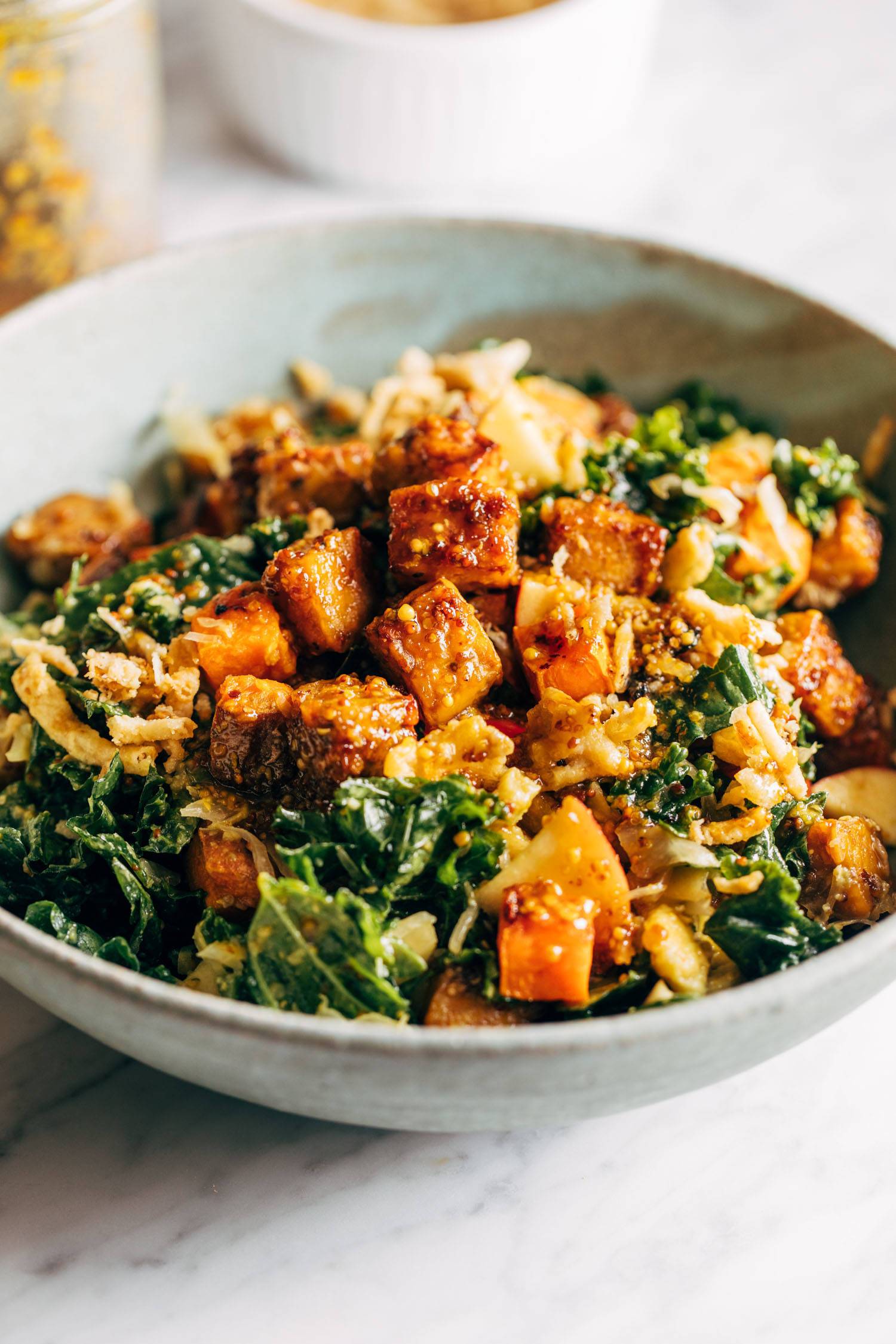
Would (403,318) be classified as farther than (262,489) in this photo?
Yes

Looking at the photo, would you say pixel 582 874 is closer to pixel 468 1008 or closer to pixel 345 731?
pixel 468 1008

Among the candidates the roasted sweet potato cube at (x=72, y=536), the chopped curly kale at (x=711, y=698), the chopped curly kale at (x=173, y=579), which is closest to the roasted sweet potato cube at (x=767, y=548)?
the chopped curly kale at (x=711, y=698)

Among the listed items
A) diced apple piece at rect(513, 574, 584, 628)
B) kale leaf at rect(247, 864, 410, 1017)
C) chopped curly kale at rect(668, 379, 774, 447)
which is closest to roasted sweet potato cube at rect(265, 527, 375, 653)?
diced apple piece at rect(513, 574, 584, 628)

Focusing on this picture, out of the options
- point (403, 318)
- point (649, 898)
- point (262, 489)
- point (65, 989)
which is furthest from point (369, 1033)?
point (403, 318)

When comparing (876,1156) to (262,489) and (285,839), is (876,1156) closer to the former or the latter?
Answer: (285,839)

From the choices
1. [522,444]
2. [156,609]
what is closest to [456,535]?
[522,444]
